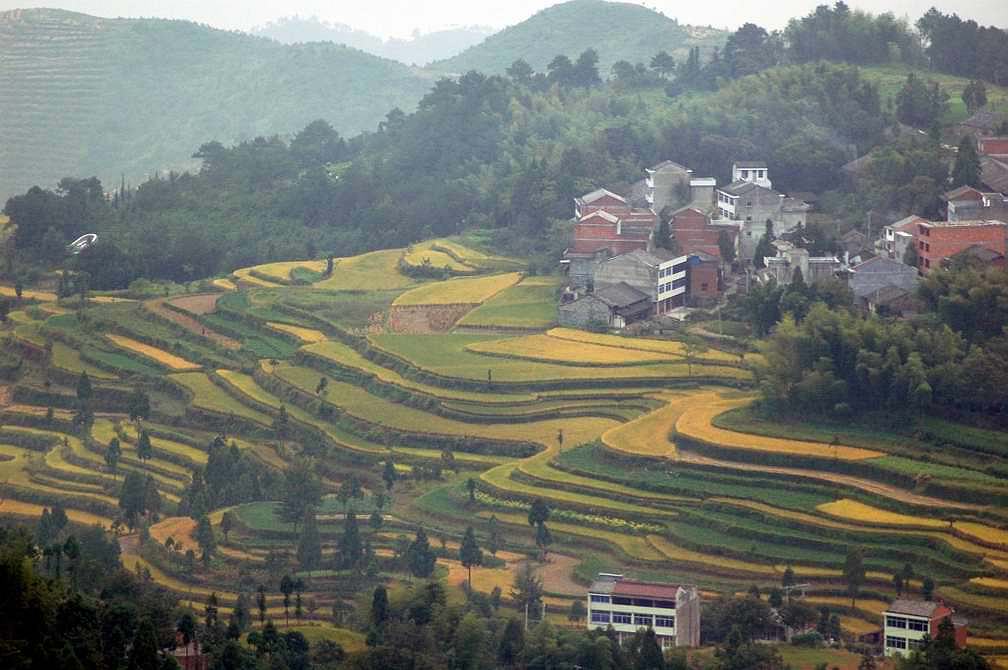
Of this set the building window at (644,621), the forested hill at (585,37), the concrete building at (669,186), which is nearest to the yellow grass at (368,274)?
the concrete building at (669,186)

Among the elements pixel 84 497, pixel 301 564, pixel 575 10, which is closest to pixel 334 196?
pixel 84 497

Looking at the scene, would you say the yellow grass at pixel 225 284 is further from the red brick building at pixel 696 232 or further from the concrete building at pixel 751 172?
the concrete building at pixel 751 172

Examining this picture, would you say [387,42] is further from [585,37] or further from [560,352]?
[560,352]

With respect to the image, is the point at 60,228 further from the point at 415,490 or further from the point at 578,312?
the point at 415,490

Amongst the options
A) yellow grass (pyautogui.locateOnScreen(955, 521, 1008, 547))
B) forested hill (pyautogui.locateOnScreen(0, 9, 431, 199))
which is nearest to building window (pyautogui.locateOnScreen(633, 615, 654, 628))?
yellow grass (pyautogui.locateOnScreen(955, 521, 1008, 547))

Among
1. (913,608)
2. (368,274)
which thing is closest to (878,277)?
(913,608)
